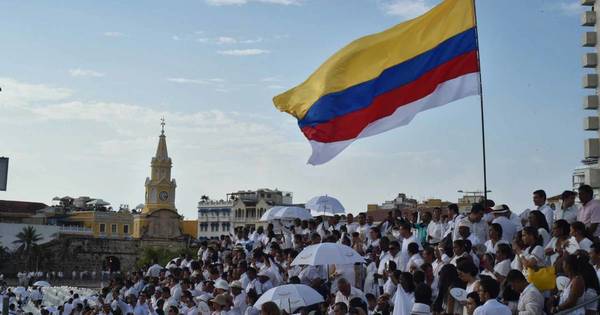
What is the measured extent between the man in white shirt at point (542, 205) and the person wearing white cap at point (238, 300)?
5102mm

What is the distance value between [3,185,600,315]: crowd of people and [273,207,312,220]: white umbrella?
12.5 ft

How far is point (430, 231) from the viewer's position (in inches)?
669

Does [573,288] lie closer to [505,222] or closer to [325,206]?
[505,222]

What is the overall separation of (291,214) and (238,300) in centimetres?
1069

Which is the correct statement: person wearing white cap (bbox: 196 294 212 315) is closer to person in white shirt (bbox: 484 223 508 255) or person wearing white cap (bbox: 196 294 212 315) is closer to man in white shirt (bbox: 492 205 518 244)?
man in white shirt (bbox: 492 205 518 244)

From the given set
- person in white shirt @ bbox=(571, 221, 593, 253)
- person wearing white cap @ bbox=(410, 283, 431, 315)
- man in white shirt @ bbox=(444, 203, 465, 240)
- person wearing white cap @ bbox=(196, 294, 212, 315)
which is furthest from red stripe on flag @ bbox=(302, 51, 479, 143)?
person wearing white cap @ bbox=(410, 283, 431, 315)

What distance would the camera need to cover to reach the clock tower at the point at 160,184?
111 m

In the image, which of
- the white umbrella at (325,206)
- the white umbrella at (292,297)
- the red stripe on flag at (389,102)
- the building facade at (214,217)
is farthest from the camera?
the building facade at (214,217)

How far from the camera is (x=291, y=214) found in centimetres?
2628

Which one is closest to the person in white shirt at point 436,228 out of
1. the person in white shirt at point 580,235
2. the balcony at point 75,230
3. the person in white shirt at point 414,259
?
the person in white shirt at point 414,259

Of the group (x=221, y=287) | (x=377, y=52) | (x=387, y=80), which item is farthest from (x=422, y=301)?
(x=377, y=52)

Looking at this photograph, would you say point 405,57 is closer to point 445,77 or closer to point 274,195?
point 445,77

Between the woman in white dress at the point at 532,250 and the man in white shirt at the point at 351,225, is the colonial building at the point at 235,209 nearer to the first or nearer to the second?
the man in white shirt at the point at 351,225

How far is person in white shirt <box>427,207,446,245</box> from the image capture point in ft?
54.6
